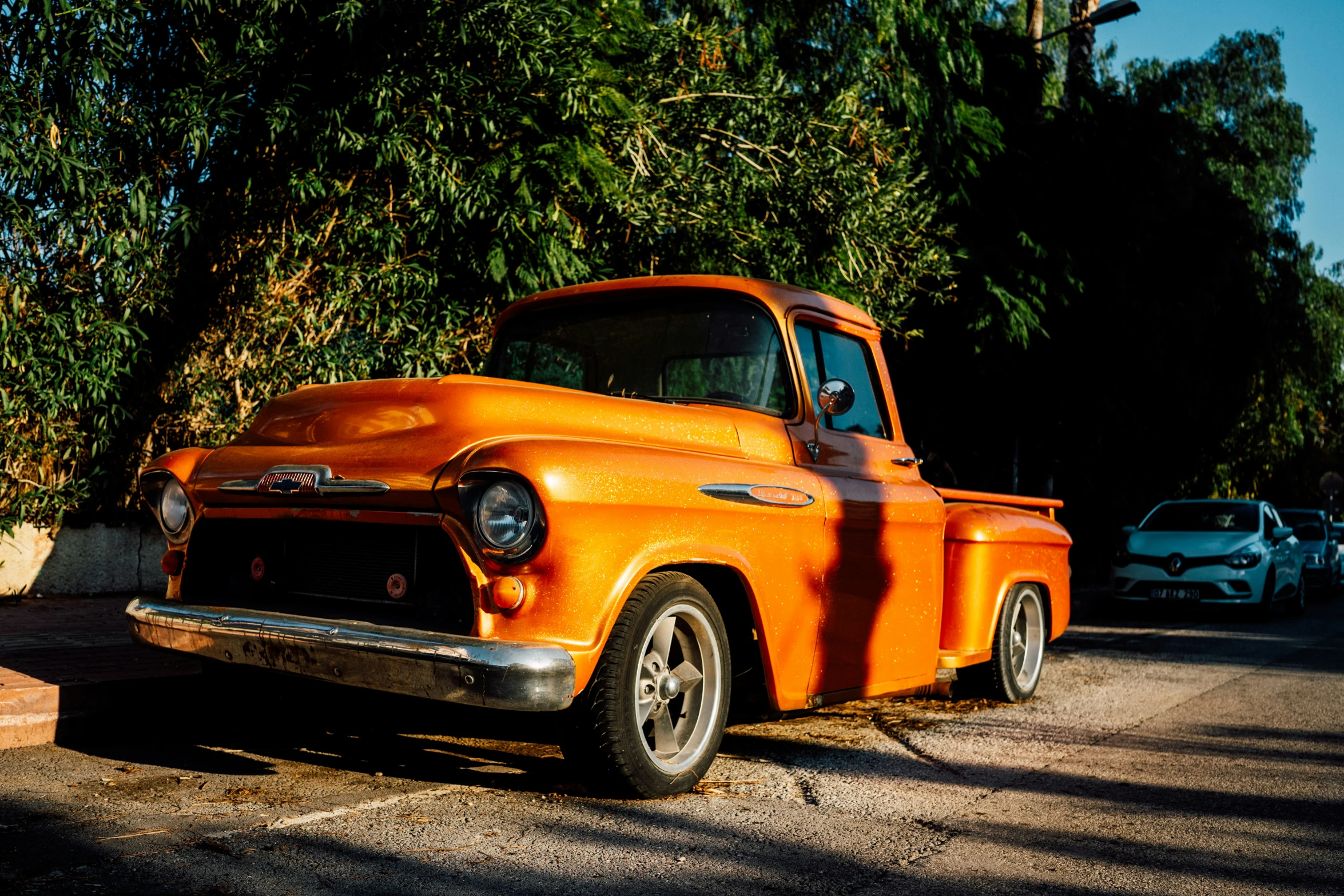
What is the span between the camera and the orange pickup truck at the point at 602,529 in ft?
12.8

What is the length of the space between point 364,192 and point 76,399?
249 cm

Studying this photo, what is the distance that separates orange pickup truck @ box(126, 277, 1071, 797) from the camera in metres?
3.89

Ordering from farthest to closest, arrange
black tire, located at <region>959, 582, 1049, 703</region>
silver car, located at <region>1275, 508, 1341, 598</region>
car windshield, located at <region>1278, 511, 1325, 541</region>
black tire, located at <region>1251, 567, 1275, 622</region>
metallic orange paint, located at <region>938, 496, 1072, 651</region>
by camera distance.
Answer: car windshield, located at <region>1278, 511, 1325, 541</region>, silver car, located at <region>1275, 508, 1341, 598</region>, black tire, located at <region>1251, 567, 1275, 622</region>, black tire, located at <region>959, 582, 1049, 703</region>, metallic orange paint, located at <region>938, 496, 1072, 651</region>

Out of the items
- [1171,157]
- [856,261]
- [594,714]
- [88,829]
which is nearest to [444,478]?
[594,714]

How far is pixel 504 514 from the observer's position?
3902 millimetres

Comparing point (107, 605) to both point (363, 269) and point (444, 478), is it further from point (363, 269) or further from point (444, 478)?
point (444, 478)

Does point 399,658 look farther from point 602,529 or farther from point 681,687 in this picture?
point 681,687

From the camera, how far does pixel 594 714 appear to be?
407 centimetres

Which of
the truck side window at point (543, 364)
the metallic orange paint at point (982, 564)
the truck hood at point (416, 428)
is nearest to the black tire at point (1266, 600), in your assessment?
the metallic orange paint at point (982, 564)

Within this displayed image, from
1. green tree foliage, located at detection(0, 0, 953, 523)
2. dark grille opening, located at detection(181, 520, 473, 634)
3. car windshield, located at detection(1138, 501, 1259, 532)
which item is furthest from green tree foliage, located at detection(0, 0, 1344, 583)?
dark grille opening, located at detection(181, 520, 473, 634)

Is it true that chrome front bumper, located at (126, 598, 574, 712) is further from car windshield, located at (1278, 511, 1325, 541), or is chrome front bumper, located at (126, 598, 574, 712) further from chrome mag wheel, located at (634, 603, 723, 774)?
car windshield, located at (1278, 511, 1325, 541)

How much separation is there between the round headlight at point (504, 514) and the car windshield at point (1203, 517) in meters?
13.1

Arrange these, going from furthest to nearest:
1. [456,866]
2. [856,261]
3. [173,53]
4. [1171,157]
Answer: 1. [1171,157]
2. [856,261]
3. [173,53]
4. [456,866]

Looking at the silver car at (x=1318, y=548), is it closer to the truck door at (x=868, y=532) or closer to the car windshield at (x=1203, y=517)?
the car windshield at (x=1203, y=517)
